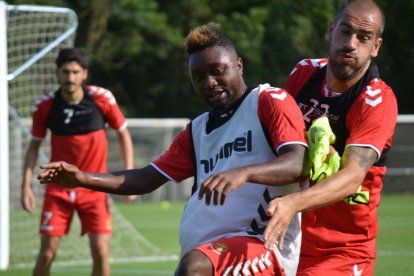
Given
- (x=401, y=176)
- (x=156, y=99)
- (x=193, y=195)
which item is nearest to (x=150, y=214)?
(x=401, y=176)

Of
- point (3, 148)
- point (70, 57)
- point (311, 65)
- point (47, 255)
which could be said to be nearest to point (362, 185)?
point (311, 65)

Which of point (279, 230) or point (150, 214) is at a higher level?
point (279, 230)

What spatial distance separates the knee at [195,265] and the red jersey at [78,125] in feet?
16.2

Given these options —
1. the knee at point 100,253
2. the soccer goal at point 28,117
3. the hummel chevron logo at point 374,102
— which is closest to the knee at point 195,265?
the hummel chevron logo at point 374,102

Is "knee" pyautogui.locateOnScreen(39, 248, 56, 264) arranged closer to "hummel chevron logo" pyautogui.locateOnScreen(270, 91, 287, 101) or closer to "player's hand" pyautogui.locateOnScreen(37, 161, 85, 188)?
"player's hand" pyautogui.locateOnScreen(37, 161, 85, 188)

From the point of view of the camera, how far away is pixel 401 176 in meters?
24.5

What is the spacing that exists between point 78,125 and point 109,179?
4.28 meters

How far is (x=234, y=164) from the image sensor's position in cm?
445

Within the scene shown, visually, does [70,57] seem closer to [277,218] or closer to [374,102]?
[374,102]

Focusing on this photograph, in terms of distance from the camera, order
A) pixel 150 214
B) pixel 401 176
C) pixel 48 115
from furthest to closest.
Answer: pixel 401 176 < pixel 150 214 < pixel 48 115

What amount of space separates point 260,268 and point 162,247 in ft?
29.8

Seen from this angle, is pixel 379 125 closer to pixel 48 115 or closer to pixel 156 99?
pixel 48 115

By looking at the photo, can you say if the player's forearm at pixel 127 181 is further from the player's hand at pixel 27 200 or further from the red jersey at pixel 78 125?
the player's hand at pixel 27 200

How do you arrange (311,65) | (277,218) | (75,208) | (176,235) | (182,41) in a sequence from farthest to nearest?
(182,41), (176,235), (75,208), (311,65), (277,218)
